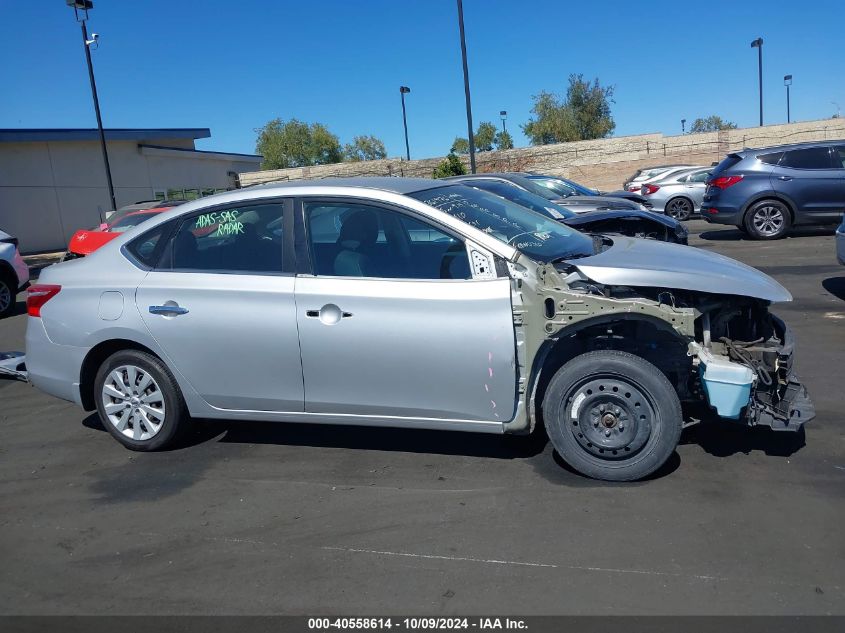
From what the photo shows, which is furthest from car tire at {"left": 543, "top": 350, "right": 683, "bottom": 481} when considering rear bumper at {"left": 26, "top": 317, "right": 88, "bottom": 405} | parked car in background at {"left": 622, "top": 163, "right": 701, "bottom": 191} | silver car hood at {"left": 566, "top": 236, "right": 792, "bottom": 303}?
parked car in background at {"left": 622, "top": 163, "right": 701, "bottom": 191}

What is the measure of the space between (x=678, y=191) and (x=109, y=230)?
13527mm

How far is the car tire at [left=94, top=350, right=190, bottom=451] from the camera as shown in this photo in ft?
16.2

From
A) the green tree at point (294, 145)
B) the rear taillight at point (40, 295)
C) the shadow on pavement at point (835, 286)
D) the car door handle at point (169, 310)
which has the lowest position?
the shadow on pavement at point (835, 286)

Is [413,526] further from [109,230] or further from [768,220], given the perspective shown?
[109,230]

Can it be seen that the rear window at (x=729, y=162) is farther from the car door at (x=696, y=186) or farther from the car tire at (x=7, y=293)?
the car tire at (x=7, y=293)

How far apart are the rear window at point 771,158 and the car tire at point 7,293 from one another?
12.9 meters

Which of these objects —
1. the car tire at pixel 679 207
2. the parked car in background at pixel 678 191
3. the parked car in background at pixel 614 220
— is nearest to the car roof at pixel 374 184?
the parked car in background at pixel 614 220

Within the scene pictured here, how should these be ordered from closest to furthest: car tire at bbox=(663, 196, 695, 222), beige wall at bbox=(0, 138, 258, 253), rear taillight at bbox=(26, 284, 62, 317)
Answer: rear taillight at bbox=(26, 284, 62, 317)
car tire at bbox=(663, 196, 695, 222)
beige wall at bbox=(0, 138, 258, 253)

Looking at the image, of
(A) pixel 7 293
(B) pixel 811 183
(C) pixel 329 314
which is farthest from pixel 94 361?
(B) pixel 811 183

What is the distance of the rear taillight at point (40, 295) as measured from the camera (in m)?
5.21

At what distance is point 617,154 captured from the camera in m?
32.4

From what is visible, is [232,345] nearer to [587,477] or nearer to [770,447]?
[587,477]

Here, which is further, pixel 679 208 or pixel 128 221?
pixel 679 208

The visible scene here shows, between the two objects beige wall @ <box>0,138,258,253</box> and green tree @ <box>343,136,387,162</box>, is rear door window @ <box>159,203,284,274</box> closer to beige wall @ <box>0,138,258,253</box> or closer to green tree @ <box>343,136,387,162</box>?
beige wall @ <box>0,138,258,253</box>
